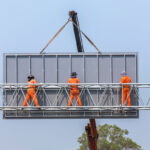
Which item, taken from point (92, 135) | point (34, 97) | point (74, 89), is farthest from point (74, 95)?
point (92, 135)

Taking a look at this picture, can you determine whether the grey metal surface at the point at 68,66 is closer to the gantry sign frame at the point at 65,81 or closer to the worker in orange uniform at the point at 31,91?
the gantry sign frame at the point at 65,81

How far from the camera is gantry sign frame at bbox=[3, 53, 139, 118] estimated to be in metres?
40.5

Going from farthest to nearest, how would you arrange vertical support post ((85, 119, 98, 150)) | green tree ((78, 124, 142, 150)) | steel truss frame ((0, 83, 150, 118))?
green tree ((78, 124, 142, 150))
vertical support post ((85, 119, 98, 150))
steel truss frame ((0, 83, 150, 118))

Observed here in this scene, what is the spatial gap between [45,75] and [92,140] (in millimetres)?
7538

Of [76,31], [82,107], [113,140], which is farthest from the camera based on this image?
[113,140]

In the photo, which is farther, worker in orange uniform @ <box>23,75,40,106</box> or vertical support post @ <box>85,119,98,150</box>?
vertical support post @ <box>85,119,98,150</box>

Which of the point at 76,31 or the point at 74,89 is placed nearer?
the point at 74,89

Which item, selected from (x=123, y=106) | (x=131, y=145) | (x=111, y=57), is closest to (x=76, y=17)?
(x=111, y=57)

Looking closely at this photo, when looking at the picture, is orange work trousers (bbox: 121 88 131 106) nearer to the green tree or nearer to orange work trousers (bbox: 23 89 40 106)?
orange work trousers (bbox: 23 89 40 106)

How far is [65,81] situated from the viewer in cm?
4134

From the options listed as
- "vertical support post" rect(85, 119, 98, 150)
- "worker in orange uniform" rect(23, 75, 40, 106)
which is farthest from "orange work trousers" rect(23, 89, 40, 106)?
"vertical support post" rect(85, 119, 98, 150)

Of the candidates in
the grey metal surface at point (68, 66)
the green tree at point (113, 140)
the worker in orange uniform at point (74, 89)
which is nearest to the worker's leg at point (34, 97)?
the grey metal surface at point (68, 66)

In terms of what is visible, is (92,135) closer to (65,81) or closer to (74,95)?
(65,81)

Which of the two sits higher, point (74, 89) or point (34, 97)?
point (74, 89)
